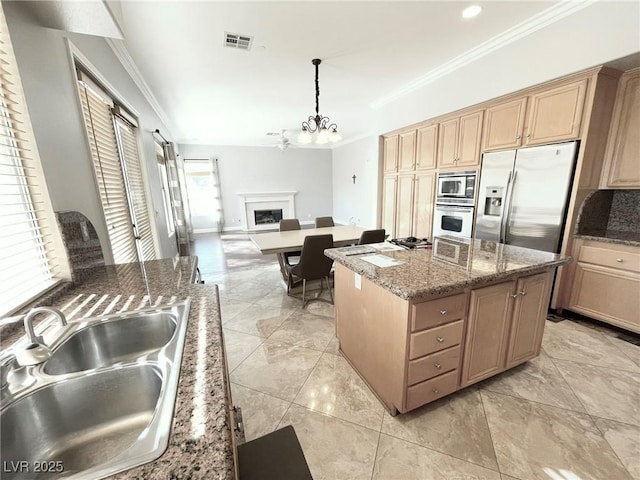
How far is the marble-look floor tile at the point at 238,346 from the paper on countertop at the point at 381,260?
131 cm

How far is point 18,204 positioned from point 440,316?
2108 millimetres

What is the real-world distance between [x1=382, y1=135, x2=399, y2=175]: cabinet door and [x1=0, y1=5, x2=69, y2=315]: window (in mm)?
4235

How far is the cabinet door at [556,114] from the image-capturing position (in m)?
2.25

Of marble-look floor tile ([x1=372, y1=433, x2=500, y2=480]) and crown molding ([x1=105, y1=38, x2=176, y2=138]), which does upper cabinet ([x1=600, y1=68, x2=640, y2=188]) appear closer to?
marble-look floor tile ([x1=372, y1=433, x2=500, y2=480])

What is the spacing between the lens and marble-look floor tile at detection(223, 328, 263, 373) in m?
2.13

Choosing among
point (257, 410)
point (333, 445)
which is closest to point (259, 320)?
point (257, 410)

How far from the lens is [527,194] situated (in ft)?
8.59

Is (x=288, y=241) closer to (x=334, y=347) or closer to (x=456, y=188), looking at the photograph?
(x=334, y=347)

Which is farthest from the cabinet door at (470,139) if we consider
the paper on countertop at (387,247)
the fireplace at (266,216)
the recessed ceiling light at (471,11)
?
the fireplace at (266,216)

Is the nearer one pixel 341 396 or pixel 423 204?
pixel 341 396

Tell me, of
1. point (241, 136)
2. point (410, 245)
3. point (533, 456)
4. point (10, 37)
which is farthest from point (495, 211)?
point (241, 136)

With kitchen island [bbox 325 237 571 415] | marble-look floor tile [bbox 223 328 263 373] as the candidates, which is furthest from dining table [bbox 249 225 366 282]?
kitchen island [bbox 325 237 571 415]

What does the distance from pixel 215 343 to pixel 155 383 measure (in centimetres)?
20

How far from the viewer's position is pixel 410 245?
209 cm
